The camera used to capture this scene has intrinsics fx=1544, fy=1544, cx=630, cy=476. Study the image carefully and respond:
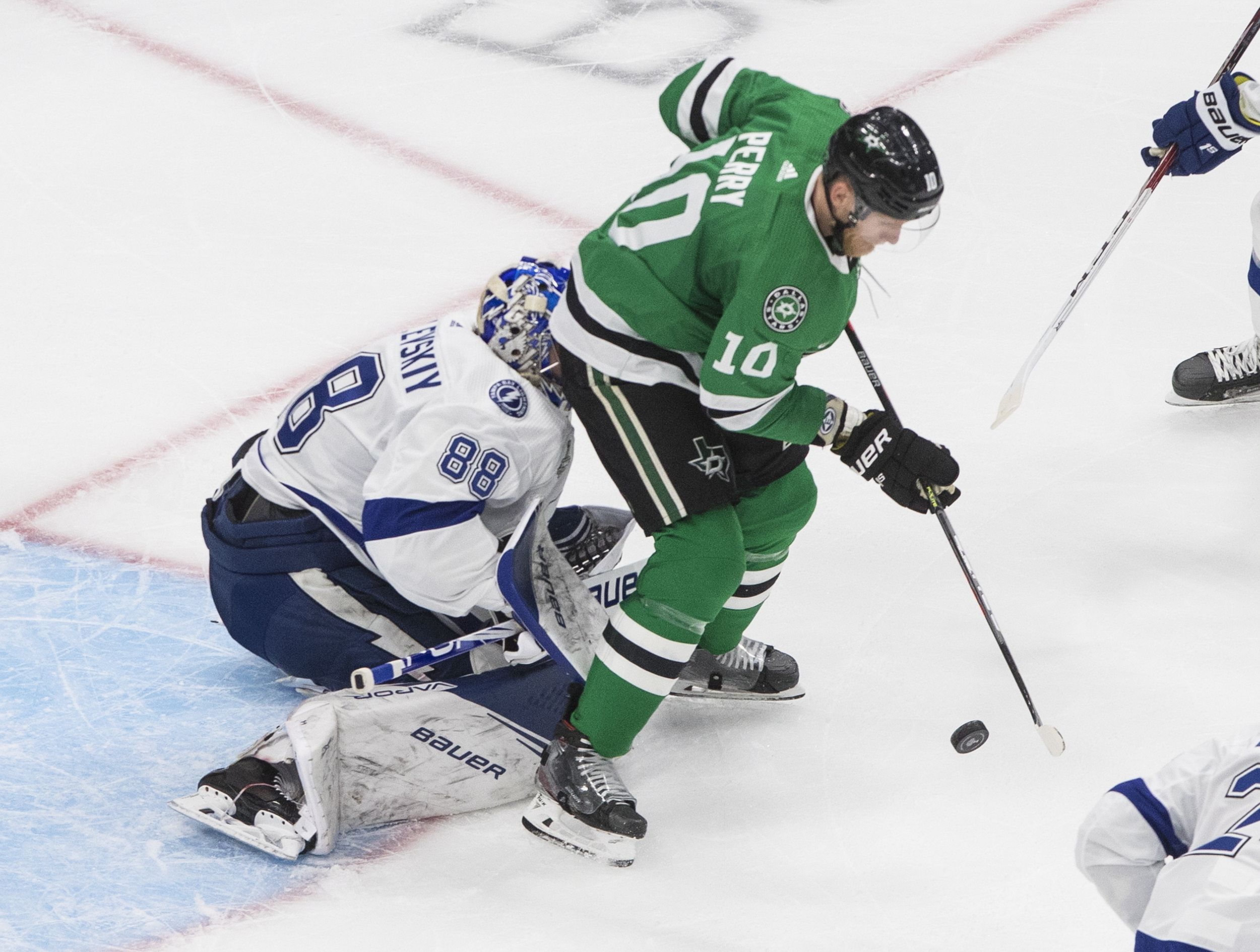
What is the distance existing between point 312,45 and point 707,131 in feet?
10.4

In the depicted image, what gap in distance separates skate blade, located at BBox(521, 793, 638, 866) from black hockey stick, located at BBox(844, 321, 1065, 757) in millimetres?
737

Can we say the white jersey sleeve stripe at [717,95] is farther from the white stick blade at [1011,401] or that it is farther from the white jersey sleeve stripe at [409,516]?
the white stick blade at [1011,401]

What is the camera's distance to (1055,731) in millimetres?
2656

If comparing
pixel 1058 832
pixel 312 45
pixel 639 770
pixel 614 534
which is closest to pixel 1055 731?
pixel 1058 832

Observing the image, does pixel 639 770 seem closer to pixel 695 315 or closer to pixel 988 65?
pixel 695 315

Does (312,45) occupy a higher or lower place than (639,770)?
higher

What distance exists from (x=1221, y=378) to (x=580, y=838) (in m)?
2.11


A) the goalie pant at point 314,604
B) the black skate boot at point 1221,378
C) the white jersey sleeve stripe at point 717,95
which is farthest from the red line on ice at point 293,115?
the black skate boot at point 1221,378

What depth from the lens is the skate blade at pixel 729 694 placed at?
114 inches

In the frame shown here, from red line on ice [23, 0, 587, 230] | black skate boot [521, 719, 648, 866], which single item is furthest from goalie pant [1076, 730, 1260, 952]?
red line on ice [23, 0, 587, 230]

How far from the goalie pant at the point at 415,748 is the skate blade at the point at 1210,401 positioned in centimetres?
194

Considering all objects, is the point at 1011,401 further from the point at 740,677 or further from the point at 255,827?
the point at 255,827

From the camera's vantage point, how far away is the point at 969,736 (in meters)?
2.63

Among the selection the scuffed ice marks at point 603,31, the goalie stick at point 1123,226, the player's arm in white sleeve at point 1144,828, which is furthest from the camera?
the scuffed ice marks at point 603,31
